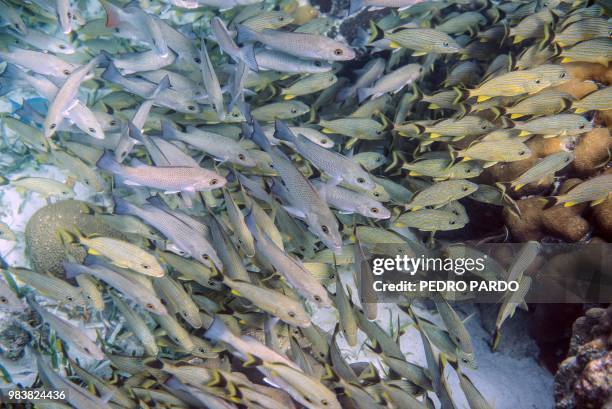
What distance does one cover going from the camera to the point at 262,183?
4145 mm

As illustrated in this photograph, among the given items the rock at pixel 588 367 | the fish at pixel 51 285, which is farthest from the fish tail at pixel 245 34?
the rock at pixel 588 367

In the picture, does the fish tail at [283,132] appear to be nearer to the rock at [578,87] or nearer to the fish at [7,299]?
the fish at [7,299]

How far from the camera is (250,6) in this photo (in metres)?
5.38

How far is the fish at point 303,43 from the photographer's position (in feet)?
14.4

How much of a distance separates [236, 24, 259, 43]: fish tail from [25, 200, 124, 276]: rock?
263 centimetres

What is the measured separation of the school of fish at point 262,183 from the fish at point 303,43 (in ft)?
0.07

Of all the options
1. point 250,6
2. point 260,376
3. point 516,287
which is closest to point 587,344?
point 516,287

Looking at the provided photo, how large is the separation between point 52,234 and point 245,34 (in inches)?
128

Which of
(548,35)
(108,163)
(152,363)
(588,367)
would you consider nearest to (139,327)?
(152,363)

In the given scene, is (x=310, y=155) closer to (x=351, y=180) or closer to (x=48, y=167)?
(x=351, y=180)

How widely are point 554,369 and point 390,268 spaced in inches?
90.4

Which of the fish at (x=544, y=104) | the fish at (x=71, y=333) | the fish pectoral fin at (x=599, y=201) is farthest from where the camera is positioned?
the fish at (x=544, y=104)

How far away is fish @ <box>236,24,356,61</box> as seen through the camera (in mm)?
4395

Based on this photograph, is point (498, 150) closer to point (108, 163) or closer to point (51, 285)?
point (108, 163)
